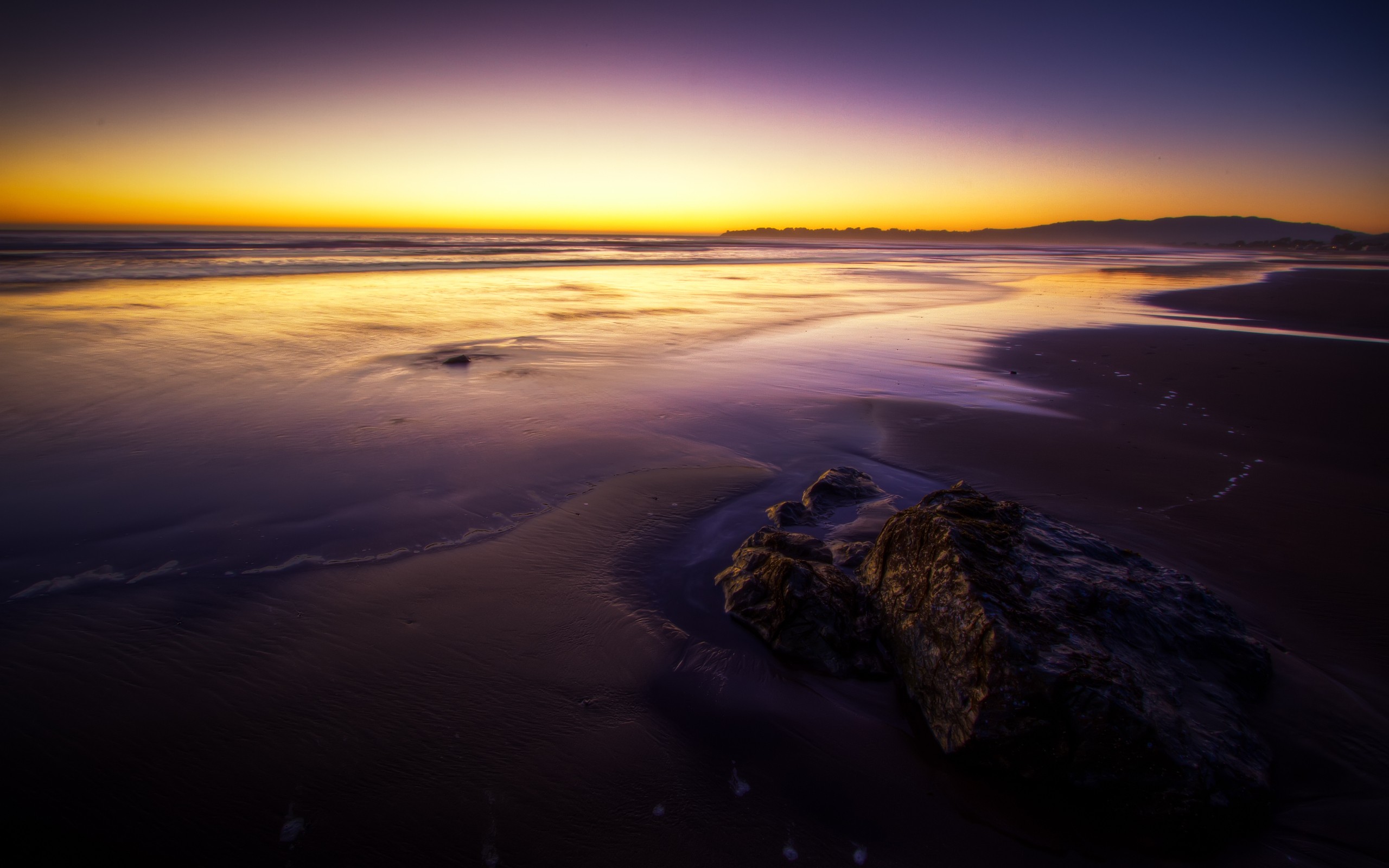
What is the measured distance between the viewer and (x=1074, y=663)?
243 cm

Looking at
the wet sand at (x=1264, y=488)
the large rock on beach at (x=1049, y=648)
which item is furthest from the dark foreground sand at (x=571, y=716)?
the large rock on beach at (x=1049, y=648)

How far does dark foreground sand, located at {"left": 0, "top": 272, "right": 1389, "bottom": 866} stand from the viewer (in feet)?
7.45

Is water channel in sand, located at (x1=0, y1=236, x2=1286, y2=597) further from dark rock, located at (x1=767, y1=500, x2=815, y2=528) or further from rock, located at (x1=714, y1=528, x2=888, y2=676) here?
rock, located at (x1=714, y1=528, x2=888, y2=676)

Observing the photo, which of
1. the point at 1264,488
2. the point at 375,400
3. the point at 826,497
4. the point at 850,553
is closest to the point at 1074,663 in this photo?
the point at 850,553

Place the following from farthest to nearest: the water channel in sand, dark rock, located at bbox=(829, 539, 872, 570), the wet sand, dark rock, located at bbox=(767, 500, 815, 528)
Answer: dark rock, located at bbox=(767, 500, 815, 528), the water channel in sand, dark rock, located at bbox=(829, 539, 872, 570), the wet sand

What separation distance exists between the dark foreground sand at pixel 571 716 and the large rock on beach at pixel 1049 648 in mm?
165

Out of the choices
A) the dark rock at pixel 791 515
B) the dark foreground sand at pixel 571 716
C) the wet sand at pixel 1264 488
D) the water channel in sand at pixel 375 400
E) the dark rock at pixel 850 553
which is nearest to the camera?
the dark foreground sand at pixel 571 716

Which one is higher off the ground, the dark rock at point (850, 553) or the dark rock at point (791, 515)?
the dark rock at point (850, 553)

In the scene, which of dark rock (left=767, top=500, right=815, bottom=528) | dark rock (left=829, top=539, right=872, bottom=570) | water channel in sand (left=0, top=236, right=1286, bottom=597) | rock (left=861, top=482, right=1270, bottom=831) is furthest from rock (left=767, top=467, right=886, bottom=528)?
rock (left=861, top=482, right=1270, bottom=831)

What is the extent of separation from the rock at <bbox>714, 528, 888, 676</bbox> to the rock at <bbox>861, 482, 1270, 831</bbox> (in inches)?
5.8

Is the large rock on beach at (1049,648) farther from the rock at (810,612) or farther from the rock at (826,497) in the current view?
the rock at (826,497)

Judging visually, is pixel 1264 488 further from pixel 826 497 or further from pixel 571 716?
pixel 571 716

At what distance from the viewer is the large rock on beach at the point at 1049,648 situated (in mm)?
2297

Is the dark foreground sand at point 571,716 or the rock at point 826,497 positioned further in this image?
the rock at point 826,497
